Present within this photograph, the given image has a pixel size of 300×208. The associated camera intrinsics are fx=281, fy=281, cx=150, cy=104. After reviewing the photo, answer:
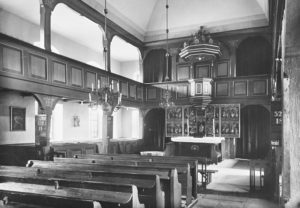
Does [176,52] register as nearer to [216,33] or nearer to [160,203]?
[216,33]

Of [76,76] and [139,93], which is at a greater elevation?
[76,76]

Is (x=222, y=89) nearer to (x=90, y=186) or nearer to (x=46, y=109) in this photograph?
(x=46, y=109)

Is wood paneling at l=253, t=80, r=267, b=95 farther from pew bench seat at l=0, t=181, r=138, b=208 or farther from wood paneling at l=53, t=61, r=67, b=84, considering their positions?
pew bench seat at l=0, t=181, r=138, b=208

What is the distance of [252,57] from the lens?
14438 millimetres

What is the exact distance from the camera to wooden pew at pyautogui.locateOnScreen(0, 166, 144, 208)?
3.11 metres

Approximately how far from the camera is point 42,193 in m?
3.29

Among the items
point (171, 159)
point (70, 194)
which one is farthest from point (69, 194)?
point (171, 159)

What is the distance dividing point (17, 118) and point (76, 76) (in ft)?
10.6

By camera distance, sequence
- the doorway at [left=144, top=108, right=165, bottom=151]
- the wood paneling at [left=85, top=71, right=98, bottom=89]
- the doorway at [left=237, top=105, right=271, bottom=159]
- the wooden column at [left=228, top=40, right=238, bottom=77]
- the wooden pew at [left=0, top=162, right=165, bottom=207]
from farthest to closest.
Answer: the doorway at [left=144, top=108, right=165, bottom=151], the doorway at [left=237, top=105, right=271, bottom=159], the wooden column at [left=228, top=40, right=238, bottom=77], the wood paneling at [left=85, top=71, right=98, bottom=89], the wooden pew at [left=0, top=162, right=165, bottom=207]

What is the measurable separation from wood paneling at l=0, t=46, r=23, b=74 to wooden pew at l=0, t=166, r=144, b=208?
4.25 meters

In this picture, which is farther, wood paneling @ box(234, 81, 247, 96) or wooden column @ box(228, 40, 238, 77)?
wooden column @ box(228, 40, 238, 77)

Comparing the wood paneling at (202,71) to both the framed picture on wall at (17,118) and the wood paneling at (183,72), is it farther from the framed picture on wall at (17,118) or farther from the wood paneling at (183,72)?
the framed picture on wall at (17,118)

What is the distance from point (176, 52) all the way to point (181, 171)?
35.1 ft

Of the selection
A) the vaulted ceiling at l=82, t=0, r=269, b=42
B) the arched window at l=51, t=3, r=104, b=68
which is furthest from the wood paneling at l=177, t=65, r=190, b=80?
the arched window at l=51, t=3, r=104, b=68
